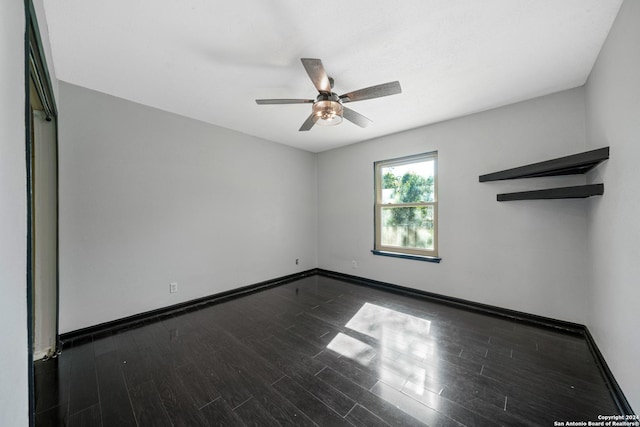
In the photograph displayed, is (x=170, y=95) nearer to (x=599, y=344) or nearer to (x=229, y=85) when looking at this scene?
(x=229, y=85)


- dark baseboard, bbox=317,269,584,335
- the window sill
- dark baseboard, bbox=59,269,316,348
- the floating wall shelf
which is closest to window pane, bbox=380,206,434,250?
the window sill

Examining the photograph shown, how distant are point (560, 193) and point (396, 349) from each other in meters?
2.12

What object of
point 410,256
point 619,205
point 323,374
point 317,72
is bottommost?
point 323,374

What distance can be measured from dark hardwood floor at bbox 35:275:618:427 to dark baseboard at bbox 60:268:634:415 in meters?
0.08

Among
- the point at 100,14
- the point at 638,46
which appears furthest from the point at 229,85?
the point at 638,46

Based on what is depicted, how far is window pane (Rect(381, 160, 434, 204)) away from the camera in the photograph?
12.0ft

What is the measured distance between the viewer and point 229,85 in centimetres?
245

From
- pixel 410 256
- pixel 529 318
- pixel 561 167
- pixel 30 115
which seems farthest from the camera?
pixel 410 256

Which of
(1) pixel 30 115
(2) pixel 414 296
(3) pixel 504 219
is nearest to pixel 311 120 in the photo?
(1) pixel 30 115

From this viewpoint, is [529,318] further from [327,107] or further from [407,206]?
[327,107]

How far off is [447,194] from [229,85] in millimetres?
3038

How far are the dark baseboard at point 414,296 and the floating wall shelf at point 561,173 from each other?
4.46 ft

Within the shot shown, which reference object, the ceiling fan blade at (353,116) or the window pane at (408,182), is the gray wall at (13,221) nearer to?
the ceiling fan blade at (353,116)

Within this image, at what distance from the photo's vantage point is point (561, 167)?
6.96ft
